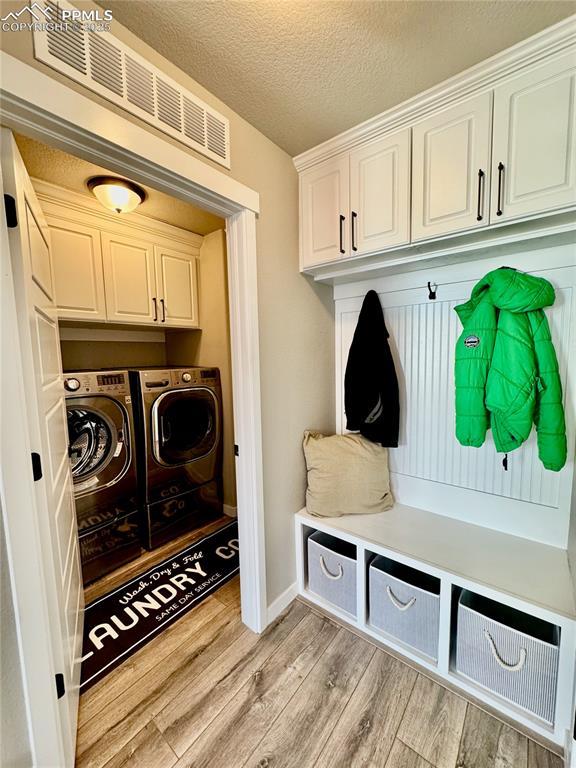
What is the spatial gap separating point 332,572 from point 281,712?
598 millimetres

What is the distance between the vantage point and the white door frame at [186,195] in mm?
832

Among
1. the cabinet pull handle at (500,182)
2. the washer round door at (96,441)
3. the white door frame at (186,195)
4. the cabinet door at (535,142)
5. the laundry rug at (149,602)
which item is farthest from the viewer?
the washer round door at (96,441)

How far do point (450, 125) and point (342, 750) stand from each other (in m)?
2.41

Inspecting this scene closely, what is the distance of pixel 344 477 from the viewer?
1.73 meters

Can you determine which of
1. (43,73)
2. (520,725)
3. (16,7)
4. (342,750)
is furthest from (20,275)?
(520,725)

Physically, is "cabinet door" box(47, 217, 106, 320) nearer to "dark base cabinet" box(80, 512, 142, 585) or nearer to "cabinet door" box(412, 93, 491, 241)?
"dark base cabinet" box(80, 512, 142, 585)

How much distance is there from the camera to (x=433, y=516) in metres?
1.74

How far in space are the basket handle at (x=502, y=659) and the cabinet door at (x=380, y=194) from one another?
167 cm

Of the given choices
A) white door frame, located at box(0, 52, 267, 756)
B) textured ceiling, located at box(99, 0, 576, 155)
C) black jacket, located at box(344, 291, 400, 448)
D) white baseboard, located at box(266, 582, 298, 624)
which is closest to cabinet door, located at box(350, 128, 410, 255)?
textured ceiling, located at box(99, 0, 576, 155)

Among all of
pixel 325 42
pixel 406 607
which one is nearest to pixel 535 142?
pixel 325 42

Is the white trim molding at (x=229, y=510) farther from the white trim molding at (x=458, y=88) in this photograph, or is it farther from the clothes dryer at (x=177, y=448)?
the white trim molding at (x=458, y=88)

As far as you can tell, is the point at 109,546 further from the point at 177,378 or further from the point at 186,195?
the point at 186,195

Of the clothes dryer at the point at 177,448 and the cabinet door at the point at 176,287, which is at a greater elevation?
the cabinet door at the point at 176,287

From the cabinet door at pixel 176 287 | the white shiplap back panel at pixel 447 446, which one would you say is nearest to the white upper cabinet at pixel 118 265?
the cabinet door at pixel 176 287
